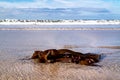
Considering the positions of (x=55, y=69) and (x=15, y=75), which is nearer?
(x=15, y=75)

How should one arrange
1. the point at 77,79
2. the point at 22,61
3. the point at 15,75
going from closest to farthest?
the point at 77,79 < the point at 15,75 < the point at 22,61

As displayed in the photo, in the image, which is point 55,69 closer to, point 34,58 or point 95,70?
point 95,70

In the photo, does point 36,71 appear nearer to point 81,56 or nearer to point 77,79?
point 77,79

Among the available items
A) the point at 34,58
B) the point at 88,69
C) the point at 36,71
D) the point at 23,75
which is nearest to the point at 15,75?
the point at 23,75

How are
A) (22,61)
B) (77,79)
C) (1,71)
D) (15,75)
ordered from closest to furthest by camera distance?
(77,79)
(15,75)
(1,71)
(22,61)

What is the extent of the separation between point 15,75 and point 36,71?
900mm

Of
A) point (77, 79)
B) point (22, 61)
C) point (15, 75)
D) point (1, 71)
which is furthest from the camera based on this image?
point (22, 61)

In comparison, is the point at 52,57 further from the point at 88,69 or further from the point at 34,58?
the point at 88,69

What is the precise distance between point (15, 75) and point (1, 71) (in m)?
0.80

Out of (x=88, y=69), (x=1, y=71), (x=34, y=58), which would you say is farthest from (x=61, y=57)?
(x=1, y=71)

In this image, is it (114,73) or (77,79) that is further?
(114,73)

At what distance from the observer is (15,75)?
9.16 meters

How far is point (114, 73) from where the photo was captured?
30.8ft

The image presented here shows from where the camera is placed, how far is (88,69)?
33.1ft
